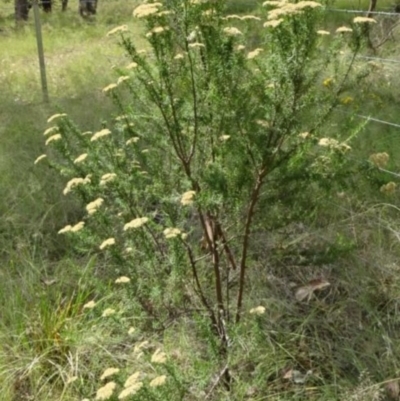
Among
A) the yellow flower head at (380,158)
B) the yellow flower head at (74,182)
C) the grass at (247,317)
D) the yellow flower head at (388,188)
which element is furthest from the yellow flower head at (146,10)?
the yellow flower head at (380,158)

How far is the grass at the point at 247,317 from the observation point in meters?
2.50

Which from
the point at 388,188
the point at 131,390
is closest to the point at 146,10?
the point at 131,390

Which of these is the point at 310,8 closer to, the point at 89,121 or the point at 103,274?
the point at 103,274

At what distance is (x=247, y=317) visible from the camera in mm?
2727

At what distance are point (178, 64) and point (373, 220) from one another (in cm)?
139

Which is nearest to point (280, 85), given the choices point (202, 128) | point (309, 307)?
point (202, 128)

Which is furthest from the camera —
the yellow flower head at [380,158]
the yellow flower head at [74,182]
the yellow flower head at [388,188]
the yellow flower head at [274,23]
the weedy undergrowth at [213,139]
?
the yellow flower head at [380,158]

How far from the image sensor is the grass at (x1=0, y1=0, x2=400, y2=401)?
2.50 m

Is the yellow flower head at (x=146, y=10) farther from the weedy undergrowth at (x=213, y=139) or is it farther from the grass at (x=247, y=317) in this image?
the grass at (x=247, y=317)

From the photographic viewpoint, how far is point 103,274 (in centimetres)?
329

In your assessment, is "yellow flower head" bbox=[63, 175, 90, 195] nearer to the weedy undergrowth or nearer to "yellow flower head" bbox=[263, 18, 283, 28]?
the weedy undergrowth

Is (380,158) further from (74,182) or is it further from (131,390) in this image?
(131,390)

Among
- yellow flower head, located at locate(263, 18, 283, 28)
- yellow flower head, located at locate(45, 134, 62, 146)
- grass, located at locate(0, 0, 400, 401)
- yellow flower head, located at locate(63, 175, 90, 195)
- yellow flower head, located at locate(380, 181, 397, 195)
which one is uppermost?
yellow flower head, located at locate(263, 18, 283, 28)

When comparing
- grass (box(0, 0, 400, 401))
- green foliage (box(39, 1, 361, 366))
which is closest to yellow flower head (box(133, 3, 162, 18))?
green foliage (box(39, 1, 361, 366))
